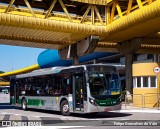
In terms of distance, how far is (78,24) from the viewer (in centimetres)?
2720

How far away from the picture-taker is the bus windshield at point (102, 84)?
17531 millimetres

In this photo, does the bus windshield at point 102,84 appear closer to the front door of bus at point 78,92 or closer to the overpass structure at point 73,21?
the front door of bus at point 78,92

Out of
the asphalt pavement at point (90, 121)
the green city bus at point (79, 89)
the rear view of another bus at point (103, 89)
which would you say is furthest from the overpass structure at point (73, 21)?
the asphalt pavement at point (90, 121)

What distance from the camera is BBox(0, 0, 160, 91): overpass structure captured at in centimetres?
2472

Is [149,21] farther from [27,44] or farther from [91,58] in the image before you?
[91,58]

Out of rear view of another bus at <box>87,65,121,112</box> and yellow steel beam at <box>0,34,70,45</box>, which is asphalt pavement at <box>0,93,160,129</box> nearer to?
rear view of another bus at <box>87,65,121,112</box>

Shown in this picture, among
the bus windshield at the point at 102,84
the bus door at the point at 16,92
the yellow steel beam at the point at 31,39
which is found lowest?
the bus door at the point at 16,92

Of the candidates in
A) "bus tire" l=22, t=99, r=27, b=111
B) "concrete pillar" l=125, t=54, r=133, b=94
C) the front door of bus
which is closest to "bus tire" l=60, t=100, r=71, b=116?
the front door of bus

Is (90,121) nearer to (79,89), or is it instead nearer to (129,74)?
(79,89)

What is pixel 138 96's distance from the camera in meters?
26.3


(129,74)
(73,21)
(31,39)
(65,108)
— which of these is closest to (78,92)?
(65,108)

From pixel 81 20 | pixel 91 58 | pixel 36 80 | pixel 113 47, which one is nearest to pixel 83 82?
pixel 36 80

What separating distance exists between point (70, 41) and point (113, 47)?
19.6ft

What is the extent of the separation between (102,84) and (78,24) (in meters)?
10.5
